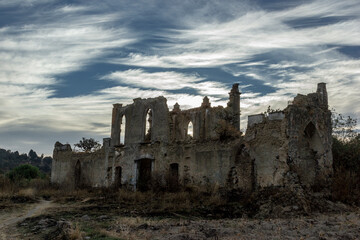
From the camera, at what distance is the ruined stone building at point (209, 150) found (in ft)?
47.9

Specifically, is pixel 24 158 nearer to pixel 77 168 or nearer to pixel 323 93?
pixel 77 168

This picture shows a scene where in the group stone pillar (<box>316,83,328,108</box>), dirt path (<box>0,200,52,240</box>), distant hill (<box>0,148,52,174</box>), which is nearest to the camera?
dirt path (<box>0,200,52,240</box>)

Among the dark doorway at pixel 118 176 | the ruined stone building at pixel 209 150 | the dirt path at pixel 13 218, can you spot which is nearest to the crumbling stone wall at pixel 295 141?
the ruined stone building at pixel 209 150

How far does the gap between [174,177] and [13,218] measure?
7767mm

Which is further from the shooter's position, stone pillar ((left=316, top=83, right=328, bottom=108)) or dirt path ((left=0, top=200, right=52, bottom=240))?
stone pillar ((left=316, top=83, right=328, bottom=108))

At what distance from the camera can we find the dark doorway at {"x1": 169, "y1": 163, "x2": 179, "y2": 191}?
17980 millimetres

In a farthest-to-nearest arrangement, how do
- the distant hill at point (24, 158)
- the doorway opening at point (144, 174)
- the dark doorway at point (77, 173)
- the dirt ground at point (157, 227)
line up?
1. the distant hill at point (24, 158)
2. the dark doorway at point (77, 173)
3. the doorway opening at point (144, 174)
4. the dirt ground at point (157, 227)

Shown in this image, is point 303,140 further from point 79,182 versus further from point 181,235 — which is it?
point 79,182

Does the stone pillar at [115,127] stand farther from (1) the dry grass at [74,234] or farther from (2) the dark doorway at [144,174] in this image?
(1) the dry grass at [74,234]

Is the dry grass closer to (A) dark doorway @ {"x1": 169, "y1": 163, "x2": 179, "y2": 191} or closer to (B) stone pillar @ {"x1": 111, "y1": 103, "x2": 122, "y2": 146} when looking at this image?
(A) dark doorway @ {"x1": 169, "y1": 163, "x2": 179, "y2": 191}

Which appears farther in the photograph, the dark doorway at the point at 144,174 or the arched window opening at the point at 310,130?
the dark doorway at the point at 144,174

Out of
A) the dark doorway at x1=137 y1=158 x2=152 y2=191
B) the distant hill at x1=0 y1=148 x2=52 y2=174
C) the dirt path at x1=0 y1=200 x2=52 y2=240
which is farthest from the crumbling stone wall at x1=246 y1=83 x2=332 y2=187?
the distant hill at x1=0 y1=148 x2=52 y2=174

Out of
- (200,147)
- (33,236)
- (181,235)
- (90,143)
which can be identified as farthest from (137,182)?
(90,143)

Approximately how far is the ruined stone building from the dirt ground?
2850mm
